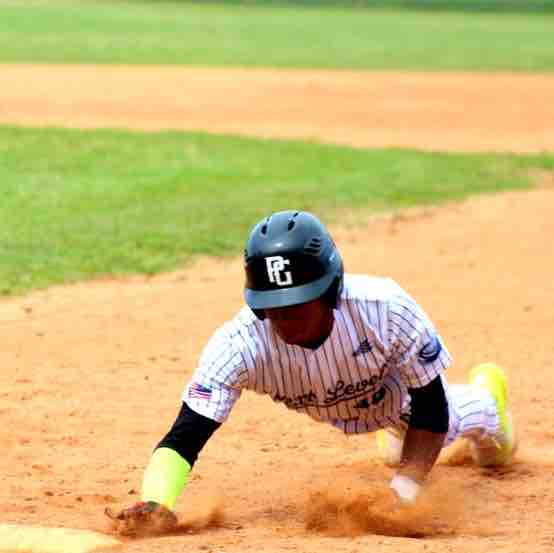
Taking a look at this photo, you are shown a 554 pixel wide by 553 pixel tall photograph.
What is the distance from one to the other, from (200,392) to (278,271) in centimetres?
53

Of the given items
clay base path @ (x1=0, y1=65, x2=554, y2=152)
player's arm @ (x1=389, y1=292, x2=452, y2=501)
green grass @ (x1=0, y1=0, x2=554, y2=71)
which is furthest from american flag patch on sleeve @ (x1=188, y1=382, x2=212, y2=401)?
green grass @ (x1=0, y1=0, x2=554, y2=71)

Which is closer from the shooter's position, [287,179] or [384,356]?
[384,356]

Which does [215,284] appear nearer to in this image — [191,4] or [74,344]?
[74,344]

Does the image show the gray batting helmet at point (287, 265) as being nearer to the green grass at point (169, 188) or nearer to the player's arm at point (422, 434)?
the player's arm at point (422, 434)

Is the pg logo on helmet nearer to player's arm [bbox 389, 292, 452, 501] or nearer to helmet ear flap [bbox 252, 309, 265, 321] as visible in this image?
helmet ear flap [bbox 252, 309, 265, 321]

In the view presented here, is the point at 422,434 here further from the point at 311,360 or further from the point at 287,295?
the point at 287,295

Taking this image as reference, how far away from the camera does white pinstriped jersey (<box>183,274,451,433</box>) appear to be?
417 cm

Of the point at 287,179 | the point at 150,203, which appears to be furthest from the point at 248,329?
the point at 287,179

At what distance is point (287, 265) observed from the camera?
3.88 m

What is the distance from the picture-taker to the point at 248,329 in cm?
420

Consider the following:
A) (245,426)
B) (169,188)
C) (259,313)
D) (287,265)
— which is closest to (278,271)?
(287,265)

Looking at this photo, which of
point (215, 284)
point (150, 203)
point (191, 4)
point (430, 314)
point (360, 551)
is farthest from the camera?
point (191, 4)

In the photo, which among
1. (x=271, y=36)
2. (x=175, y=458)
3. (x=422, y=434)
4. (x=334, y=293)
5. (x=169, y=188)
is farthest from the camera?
(x=271, y=36)

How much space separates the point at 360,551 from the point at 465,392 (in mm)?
1364
